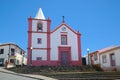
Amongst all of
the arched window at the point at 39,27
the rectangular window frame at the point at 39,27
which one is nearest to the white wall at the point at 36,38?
the rectangular window frame at the point at 39,27

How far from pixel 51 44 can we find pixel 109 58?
390 inches

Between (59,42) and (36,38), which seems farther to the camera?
(59,42)

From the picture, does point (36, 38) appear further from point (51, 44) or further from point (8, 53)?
point (8, 53)

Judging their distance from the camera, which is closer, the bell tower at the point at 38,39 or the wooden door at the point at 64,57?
the bell tower at the point at 38,39

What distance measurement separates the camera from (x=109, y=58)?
31.8 meters

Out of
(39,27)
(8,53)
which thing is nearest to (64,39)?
(39,27)

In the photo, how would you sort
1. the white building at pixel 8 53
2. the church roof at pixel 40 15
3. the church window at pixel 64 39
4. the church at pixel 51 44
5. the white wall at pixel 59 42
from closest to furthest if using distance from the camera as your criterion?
the church at pixel 51 44
the white wall at pixel 59 42
the church window at pixel 64 39
the church roof at pixel 40 15
the white building at pixel 8 53

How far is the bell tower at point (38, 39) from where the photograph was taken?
32625mm

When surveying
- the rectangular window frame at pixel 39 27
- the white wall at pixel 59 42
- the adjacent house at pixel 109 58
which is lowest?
the adjacent house at pixel 109 58

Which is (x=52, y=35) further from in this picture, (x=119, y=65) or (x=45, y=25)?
(x=119, y=65)

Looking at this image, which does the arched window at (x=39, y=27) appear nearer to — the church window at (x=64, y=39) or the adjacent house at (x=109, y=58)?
the church window at (x=64, y=39)

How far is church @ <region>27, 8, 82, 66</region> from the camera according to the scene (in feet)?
108

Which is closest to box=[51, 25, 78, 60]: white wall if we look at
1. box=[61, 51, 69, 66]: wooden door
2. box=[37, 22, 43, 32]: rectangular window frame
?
box=[61, 51, 69, 66]: wooden door

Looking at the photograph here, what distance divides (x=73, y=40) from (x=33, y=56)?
7.53 metres
